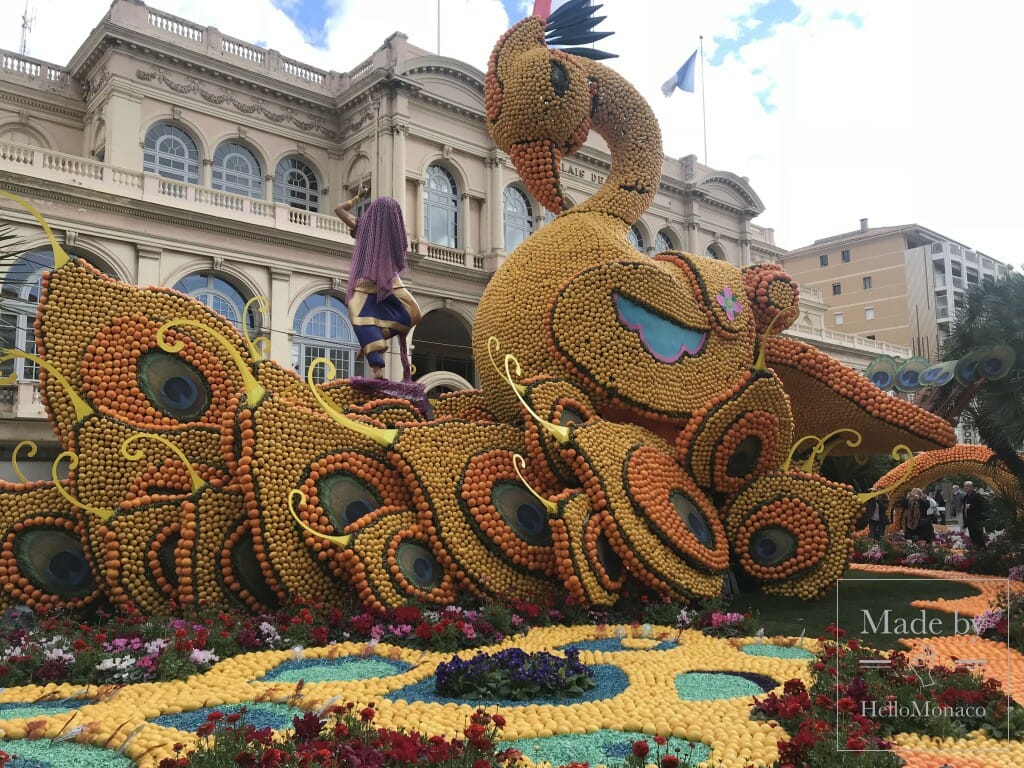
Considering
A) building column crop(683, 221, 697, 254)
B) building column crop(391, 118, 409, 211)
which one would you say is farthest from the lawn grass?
building column crop(683, 221, 697, 254)

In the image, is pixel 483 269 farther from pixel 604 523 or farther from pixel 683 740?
pixel 683 740

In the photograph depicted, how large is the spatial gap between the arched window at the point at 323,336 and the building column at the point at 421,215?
13.9 feet

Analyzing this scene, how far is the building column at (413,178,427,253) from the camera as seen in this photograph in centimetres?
2830

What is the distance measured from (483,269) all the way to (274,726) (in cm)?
2590

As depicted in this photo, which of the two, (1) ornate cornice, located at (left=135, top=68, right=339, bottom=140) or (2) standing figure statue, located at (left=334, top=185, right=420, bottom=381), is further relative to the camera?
(1) ornate cornice, located at (left=135, top=68, right=339, bottom=140)

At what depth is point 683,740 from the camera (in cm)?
462

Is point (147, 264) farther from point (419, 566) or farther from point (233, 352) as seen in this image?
point (419, 566)

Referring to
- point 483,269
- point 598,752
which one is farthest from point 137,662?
point 483,269

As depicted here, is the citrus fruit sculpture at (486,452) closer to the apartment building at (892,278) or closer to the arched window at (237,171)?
the arched window at (237,171)

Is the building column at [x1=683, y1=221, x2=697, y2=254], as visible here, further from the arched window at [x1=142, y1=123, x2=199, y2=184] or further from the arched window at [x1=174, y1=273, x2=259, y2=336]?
the arched window at [x1=174, y1=273, x2=259, y2=336]

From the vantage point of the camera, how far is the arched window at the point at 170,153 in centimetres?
2592

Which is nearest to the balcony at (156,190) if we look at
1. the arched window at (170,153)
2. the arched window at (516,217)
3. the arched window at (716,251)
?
the arched window at (170,153)

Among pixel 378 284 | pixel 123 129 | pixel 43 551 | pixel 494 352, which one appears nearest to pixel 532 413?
pixel 494 352

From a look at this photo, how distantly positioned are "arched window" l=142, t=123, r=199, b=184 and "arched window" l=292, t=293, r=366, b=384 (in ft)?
18.6
